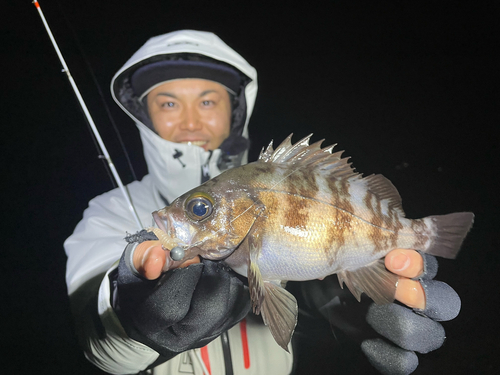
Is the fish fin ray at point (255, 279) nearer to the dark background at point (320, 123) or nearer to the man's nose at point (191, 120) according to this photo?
the man's nose at point (191, 120)

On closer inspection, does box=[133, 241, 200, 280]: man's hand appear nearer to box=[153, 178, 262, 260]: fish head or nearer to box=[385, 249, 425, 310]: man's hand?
box=[153, 178, 262, 260]: fish head

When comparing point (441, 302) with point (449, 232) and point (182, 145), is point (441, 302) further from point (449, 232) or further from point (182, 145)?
point (182, 145)

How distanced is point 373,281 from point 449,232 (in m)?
0.27

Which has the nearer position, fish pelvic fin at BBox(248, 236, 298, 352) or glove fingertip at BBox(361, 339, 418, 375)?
fish pelvic fin at BBox(248, 236, 298, 352)

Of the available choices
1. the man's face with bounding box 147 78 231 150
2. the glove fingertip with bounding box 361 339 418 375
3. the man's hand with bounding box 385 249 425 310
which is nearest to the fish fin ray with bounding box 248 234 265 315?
the man's hand with bounding box 385 249 425 310

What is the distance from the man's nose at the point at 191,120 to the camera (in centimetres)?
135

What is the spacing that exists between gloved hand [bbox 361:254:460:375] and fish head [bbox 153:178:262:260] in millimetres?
624

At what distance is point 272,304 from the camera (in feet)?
2.03

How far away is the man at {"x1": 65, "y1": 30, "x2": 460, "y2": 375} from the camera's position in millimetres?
710

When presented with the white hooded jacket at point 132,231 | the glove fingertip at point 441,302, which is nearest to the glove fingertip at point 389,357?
the glove fingertip at point 441,302

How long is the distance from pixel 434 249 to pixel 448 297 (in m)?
0.24

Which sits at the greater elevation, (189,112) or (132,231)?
(189,112)

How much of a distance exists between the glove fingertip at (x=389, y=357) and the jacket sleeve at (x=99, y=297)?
0.90 meters

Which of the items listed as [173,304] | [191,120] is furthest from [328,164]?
[191,120]
